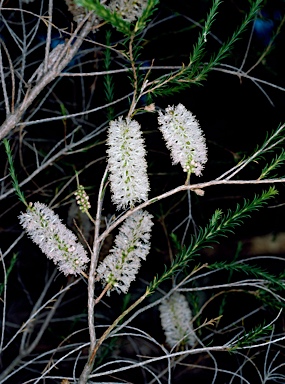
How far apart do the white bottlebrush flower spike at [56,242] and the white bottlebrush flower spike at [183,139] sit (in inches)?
8.7

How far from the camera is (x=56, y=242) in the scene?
2.44 feet

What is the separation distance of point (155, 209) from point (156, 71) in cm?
52

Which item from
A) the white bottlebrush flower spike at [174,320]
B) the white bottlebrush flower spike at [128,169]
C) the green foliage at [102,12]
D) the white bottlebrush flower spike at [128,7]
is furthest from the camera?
the white bottlebrush flower spike at [174,320]

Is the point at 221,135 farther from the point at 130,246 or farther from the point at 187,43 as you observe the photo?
the point at 130,246

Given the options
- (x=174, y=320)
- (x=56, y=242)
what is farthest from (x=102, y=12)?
(x=174, y=320)

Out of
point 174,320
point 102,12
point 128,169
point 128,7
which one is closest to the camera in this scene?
point 102,12

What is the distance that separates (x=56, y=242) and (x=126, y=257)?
0.12 meters

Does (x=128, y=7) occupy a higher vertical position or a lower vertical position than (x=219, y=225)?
higher

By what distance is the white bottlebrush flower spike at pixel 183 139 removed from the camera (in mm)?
730

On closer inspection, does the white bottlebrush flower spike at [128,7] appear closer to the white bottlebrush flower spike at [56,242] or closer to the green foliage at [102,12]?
the green foliage at [102,12]

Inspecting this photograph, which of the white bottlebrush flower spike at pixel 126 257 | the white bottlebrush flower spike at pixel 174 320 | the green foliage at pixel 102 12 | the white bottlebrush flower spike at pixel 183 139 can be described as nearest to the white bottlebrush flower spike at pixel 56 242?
the white bottlebrush flower spike at pixel 126 257

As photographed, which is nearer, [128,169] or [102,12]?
[102,12]

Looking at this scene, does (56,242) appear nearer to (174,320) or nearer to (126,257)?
(126,257)

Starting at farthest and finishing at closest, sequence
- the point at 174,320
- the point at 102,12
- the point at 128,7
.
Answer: the point at 174,320
the point at 128,7
the point at 102,12
